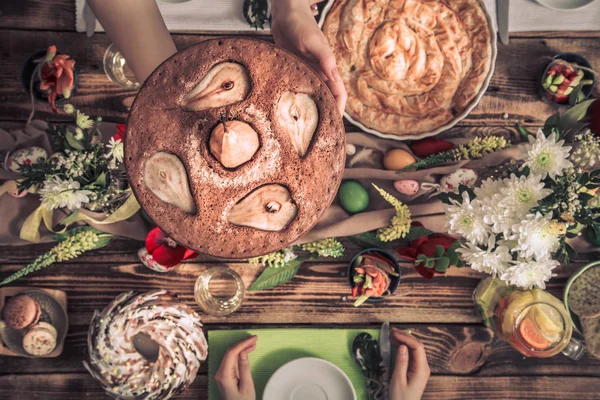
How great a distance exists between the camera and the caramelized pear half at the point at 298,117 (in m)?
0.77

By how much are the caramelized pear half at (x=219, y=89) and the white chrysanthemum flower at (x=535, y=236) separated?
0.57 m

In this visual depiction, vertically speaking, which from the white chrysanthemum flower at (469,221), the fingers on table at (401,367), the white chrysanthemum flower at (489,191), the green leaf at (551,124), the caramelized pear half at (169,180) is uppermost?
the caramelized pear half at (169,180)

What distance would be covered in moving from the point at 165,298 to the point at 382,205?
63 centimetres

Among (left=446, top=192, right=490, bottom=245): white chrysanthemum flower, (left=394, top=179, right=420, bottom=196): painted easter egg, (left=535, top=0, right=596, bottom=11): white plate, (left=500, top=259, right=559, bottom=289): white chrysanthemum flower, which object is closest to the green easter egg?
(left=394, top=179, right=420, bottom=196): painted easter egg

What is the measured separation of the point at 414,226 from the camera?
3.94 feet

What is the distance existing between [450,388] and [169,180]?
1.00 meters

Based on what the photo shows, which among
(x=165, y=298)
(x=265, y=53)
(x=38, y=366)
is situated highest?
(x=265, y=53)

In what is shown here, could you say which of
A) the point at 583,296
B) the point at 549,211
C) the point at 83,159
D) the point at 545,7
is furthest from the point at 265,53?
the point at 583,296

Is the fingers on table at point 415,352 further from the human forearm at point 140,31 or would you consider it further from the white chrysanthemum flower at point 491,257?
the human forearm at point 140,31

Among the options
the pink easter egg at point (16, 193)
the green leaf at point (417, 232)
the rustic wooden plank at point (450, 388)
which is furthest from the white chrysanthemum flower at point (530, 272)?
the pink easter egg at point (16, 193)

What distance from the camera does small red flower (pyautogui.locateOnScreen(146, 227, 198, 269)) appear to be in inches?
45.8

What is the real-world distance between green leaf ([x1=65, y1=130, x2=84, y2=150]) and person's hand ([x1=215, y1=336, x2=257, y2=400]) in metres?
0.64

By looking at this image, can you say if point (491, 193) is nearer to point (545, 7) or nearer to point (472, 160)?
point (472, 160)

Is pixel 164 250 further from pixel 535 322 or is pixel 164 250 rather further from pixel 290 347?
pixel 535 322
